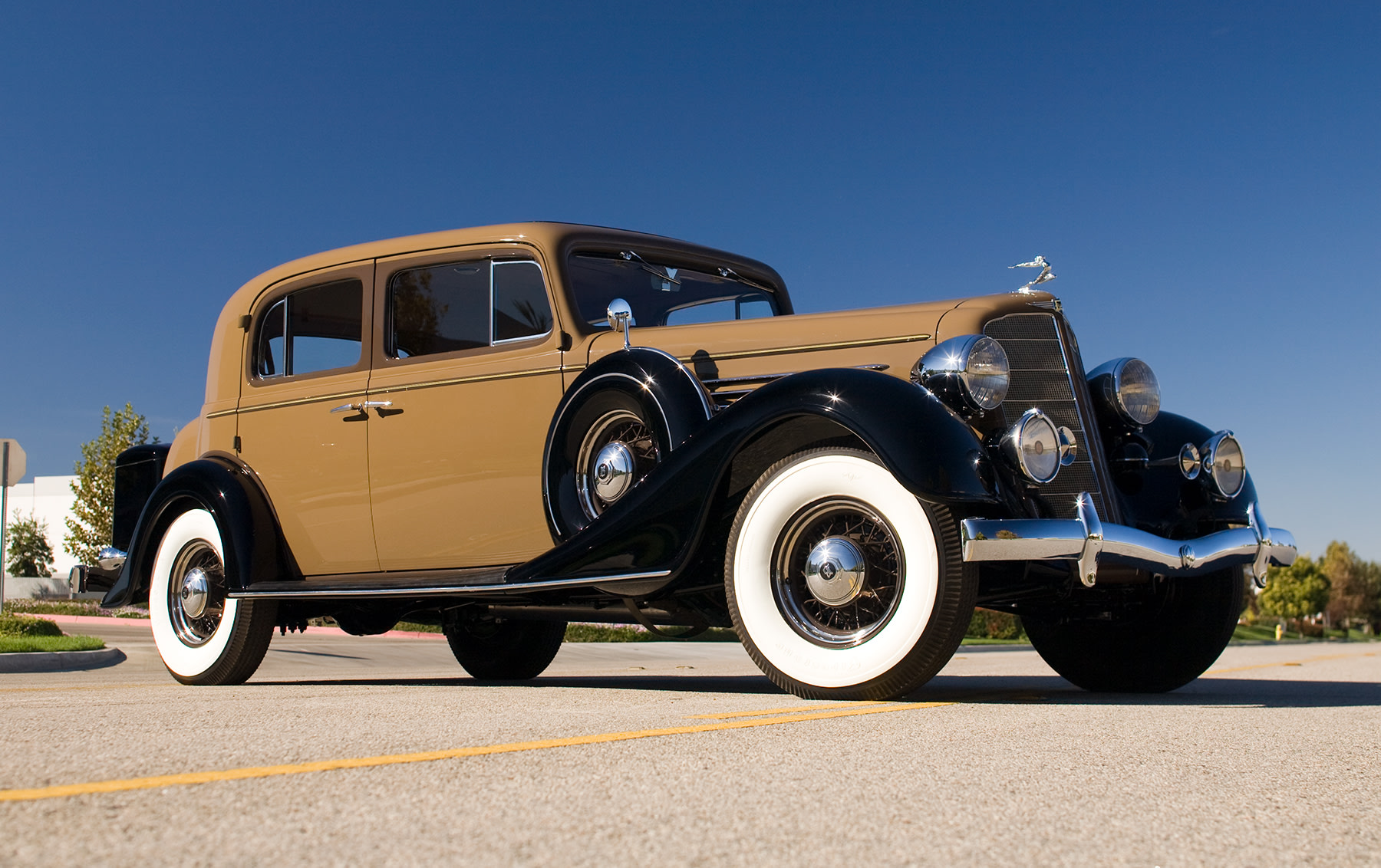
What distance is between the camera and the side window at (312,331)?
5.89m

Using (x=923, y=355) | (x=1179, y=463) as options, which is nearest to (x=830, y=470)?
(x=923, y=355)

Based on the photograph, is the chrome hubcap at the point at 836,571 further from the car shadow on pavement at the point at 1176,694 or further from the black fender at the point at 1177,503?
the black fender at the point at 1177,503

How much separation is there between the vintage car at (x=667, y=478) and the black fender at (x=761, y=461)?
12 mm

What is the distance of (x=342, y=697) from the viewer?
14.0 feet

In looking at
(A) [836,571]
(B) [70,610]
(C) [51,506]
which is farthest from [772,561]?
(C) [51,506]

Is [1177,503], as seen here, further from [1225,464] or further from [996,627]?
[996,627]

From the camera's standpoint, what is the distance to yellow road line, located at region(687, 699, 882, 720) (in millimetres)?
3434

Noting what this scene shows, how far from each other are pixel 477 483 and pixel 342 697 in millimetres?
1262

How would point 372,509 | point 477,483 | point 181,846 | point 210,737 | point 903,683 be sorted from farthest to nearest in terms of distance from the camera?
point 372,509 < point 477,483 < point 903,683 < point 210,737 < point 181,846

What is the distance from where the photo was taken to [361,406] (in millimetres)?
5633

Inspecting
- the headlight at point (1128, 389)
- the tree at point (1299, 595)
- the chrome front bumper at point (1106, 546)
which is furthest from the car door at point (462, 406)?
the tree at point (1299, 595)

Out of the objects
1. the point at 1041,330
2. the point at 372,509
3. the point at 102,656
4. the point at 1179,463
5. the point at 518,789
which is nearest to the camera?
the point at 518,789

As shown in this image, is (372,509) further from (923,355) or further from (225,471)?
(923,355)

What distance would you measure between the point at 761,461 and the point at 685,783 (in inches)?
84.7
